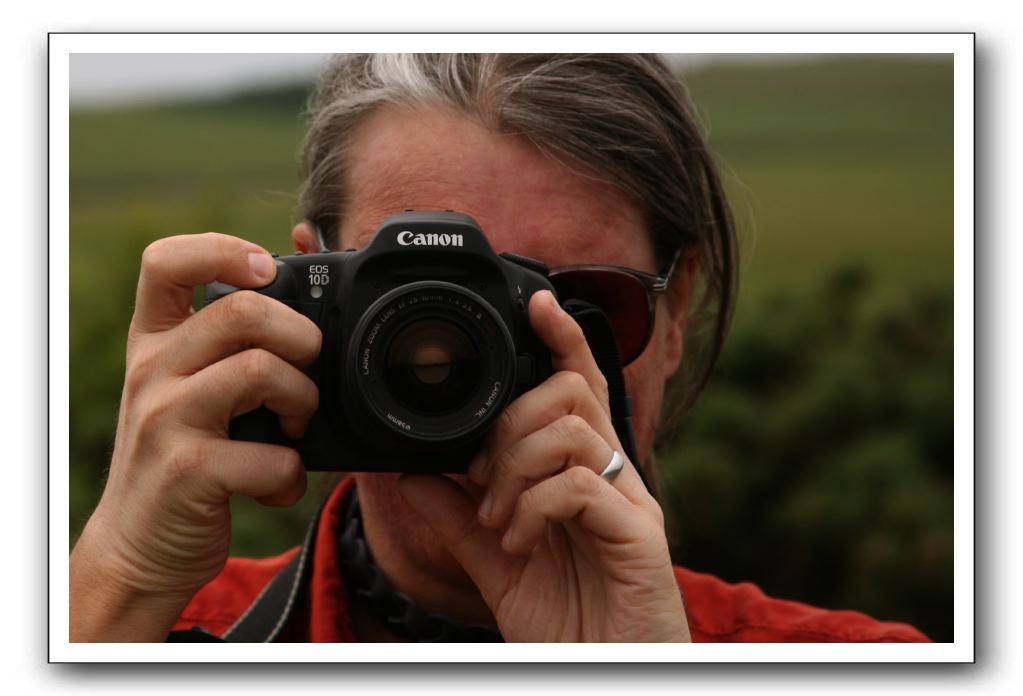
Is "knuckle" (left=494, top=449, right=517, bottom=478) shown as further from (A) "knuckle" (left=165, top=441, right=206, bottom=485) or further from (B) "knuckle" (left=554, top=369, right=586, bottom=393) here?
(A) "knuckle" (left=165, top=441, right=206, bottom=485)

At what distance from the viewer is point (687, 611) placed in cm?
175

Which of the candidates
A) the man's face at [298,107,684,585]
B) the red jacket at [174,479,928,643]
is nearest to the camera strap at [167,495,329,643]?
the red jacket at [174,479,928,643]

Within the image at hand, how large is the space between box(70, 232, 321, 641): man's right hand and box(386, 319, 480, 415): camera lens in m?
0.10

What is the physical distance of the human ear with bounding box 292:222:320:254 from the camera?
A: 5.39ft

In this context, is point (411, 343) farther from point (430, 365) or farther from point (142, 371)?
point (142, 371)

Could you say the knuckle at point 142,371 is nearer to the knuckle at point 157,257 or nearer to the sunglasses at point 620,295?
the knuckle at point 157,257

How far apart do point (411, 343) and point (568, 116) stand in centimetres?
42

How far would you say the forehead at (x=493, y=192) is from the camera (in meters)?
1.49

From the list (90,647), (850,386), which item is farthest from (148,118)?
(850,386)

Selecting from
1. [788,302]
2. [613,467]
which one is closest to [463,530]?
[613,467]

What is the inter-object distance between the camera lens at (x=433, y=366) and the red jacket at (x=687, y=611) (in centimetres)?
44

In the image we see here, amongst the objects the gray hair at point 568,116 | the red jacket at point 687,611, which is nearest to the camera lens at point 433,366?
the gray hair at point 568,116

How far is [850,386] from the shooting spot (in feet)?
7.85
